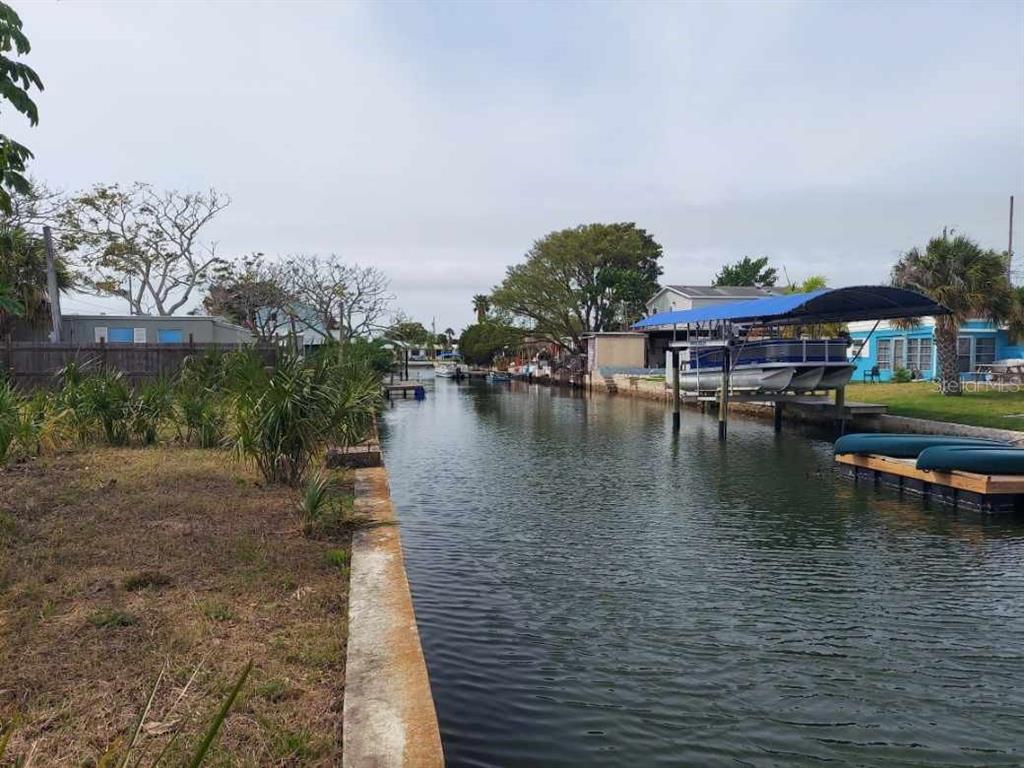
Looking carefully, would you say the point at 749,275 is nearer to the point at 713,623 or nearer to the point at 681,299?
the point at 681,299

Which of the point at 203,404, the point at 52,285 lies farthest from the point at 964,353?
the point at 52,285

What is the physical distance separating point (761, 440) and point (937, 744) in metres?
18.9

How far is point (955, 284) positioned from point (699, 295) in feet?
100

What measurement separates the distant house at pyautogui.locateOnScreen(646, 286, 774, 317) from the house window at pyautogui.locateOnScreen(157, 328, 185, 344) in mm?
36663

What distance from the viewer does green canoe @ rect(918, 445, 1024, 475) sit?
1270 centimetres

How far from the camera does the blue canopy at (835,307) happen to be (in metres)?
22.1

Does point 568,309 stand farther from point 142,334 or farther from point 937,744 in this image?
point 937,744

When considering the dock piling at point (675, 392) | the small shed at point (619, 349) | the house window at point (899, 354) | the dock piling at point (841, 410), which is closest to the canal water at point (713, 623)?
the dock piling at point (841, 410)

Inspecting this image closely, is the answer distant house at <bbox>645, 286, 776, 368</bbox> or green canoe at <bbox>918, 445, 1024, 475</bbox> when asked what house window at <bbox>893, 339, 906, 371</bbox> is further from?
green canoe at <bbox>918, 445, 1024, 475</bbox>

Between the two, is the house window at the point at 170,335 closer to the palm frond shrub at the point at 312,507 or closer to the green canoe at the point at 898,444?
the palm frond shrub at the point at 312,507

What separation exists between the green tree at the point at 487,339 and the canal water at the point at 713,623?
54.6m

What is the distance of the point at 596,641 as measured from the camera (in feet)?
23.1

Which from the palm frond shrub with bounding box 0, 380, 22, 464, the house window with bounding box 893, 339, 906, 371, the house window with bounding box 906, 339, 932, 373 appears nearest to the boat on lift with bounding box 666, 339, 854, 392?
the house window with bounding box 906, 339, 932, 373

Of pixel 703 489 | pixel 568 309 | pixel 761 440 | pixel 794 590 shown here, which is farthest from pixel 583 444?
pixel 568 309
